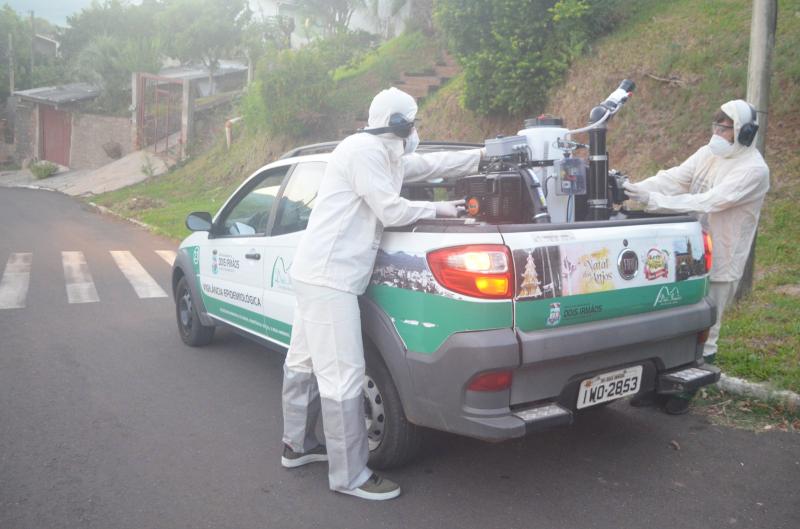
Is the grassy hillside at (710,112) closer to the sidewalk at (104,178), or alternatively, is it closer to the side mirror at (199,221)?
the side mirror at (199,221)

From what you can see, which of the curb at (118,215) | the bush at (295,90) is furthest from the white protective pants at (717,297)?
the bush at (295,90)

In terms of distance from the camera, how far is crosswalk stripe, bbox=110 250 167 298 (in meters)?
9.16

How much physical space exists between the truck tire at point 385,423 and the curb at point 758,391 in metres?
2.12

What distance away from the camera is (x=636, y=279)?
11.9 feet

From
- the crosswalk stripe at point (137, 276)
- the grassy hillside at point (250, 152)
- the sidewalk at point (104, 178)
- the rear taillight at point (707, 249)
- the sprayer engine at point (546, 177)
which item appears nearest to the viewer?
the sprayer engine at point (546, 177)

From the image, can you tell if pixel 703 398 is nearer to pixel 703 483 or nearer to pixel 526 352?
pixel 703 483

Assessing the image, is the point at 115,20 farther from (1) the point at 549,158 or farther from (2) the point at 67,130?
(1) the point at 549,158

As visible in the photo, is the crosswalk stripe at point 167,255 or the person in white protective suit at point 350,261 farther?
the crosswalk stripe at point 167,255

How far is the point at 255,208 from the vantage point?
547cm

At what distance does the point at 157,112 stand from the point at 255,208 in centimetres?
2585

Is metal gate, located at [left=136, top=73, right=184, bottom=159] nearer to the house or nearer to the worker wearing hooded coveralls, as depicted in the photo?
the house

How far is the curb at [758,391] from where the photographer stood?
4578 millimetres

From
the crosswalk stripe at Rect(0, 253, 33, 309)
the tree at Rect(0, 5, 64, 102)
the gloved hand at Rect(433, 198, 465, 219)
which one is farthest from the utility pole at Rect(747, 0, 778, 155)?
the tree at Rect(0, 5, 64, 102)

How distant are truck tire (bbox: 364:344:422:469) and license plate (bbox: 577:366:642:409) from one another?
860 millimetres
